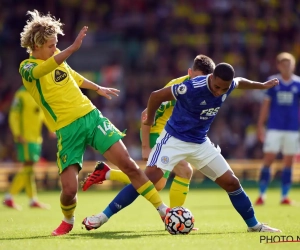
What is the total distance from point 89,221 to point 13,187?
5.80 m

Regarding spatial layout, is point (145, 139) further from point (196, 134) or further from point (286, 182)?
point (286, 182)

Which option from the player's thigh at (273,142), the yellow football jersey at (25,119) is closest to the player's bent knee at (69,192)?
the yellow football jersey at (25,119)

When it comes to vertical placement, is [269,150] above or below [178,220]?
below

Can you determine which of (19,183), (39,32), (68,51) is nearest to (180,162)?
(68,51)

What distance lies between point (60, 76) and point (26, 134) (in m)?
5.71

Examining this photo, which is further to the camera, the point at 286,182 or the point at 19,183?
the point at 19,183

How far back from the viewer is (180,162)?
898 centimetres

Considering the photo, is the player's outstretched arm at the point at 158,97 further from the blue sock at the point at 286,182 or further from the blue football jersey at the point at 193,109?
the blue sock at the point at 286,182

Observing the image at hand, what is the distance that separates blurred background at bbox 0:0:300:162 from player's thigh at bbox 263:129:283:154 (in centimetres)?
781

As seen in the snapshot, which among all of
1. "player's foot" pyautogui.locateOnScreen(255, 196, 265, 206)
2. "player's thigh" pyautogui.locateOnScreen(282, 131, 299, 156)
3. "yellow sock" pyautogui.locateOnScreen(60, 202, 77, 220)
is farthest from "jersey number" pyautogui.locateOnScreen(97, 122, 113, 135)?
"player's thigh" pyautogui.locateOnScreen(282, 131, 299, 156)

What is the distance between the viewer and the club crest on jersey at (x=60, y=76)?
834 centimetres

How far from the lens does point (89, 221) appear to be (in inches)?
328

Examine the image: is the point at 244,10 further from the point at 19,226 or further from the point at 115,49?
the point at 19,226

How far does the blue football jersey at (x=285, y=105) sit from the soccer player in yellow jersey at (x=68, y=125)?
571cm
